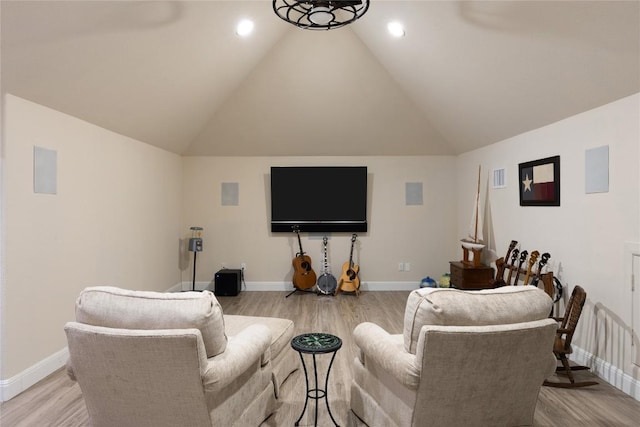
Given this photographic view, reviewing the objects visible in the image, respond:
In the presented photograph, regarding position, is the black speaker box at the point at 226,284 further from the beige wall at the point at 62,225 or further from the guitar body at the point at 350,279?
the guitar body at the point at 350,279

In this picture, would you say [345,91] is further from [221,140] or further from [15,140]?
[15,140]

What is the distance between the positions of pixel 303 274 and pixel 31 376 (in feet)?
12.3

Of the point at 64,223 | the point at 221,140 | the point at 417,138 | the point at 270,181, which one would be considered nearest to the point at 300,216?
the point at 270,181

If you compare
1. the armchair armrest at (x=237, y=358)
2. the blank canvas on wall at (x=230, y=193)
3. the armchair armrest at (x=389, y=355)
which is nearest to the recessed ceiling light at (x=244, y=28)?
the blank canvas on wall at (x=230, y=193)

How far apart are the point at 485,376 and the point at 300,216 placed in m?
4.77

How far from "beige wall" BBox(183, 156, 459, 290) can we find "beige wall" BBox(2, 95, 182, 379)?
137 centimetres

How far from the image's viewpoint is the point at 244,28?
13.8ft

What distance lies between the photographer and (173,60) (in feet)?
13.0

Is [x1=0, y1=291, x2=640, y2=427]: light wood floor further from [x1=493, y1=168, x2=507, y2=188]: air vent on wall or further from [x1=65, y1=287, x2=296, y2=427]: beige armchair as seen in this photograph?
[x1=493, y1=168, x2=507, y2=188]: air vent on wall

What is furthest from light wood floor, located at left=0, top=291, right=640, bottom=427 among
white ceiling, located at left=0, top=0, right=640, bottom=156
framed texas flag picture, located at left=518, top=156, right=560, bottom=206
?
white ceiling, located at left=0, top=0, right=640, bottom=156

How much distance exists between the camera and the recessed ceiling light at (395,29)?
4.06 metres

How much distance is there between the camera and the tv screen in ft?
21.4

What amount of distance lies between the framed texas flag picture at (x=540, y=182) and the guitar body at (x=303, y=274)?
312 cm

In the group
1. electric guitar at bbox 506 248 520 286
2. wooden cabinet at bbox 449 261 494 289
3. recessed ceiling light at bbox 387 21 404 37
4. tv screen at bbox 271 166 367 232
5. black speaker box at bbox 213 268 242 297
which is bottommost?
black speaker box at bbox 213 268 242 297
